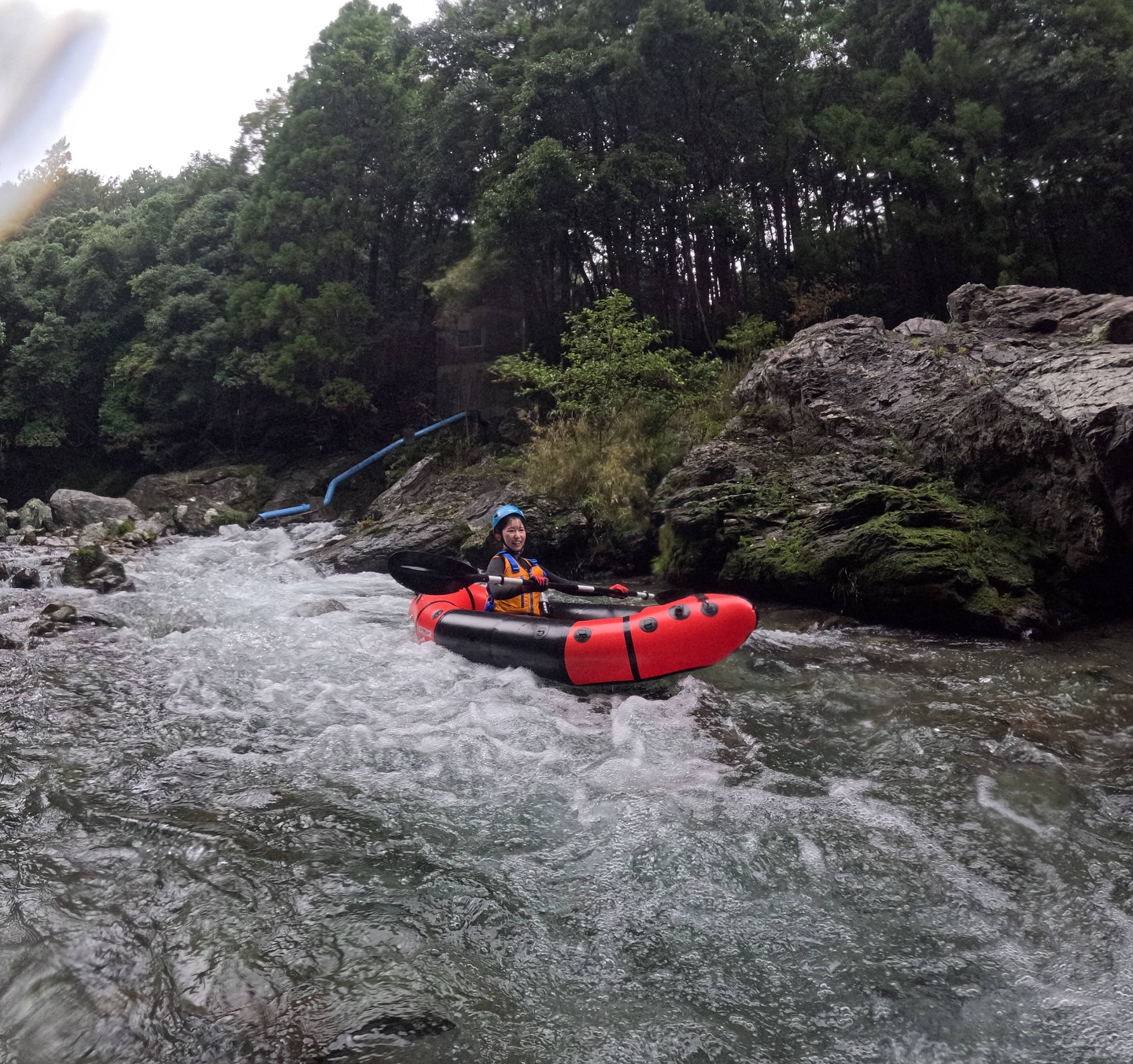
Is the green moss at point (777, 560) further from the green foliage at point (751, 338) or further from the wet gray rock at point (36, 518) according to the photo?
the wet gray rock at point (36, 518)

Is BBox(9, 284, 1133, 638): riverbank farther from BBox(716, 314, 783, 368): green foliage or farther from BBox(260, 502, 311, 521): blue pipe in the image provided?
BBox(260, 502, 311, 521): blue pipe

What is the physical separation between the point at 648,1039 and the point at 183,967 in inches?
50.1

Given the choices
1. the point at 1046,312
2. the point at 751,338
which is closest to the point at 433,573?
the point at 1046,312

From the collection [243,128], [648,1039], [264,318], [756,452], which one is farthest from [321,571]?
[243,128]

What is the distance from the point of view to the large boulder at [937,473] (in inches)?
210

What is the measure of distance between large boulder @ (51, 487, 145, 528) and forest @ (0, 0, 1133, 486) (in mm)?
3884

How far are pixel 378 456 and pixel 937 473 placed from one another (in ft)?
39.2

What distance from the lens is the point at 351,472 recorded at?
1598 centimetres

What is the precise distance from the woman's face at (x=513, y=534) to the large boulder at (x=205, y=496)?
10.8 meters

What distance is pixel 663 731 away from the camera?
12.9ft

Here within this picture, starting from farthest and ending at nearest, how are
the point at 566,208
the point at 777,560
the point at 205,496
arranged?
the point at 205,496, the point at 566,208, the point at 777,560

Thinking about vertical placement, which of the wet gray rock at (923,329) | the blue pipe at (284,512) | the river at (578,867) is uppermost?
the wet gray rock at (923,329)

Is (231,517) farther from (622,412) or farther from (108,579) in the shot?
(622,412)

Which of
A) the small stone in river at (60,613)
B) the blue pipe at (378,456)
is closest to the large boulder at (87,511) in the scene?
the blue pipe at (378,456)
